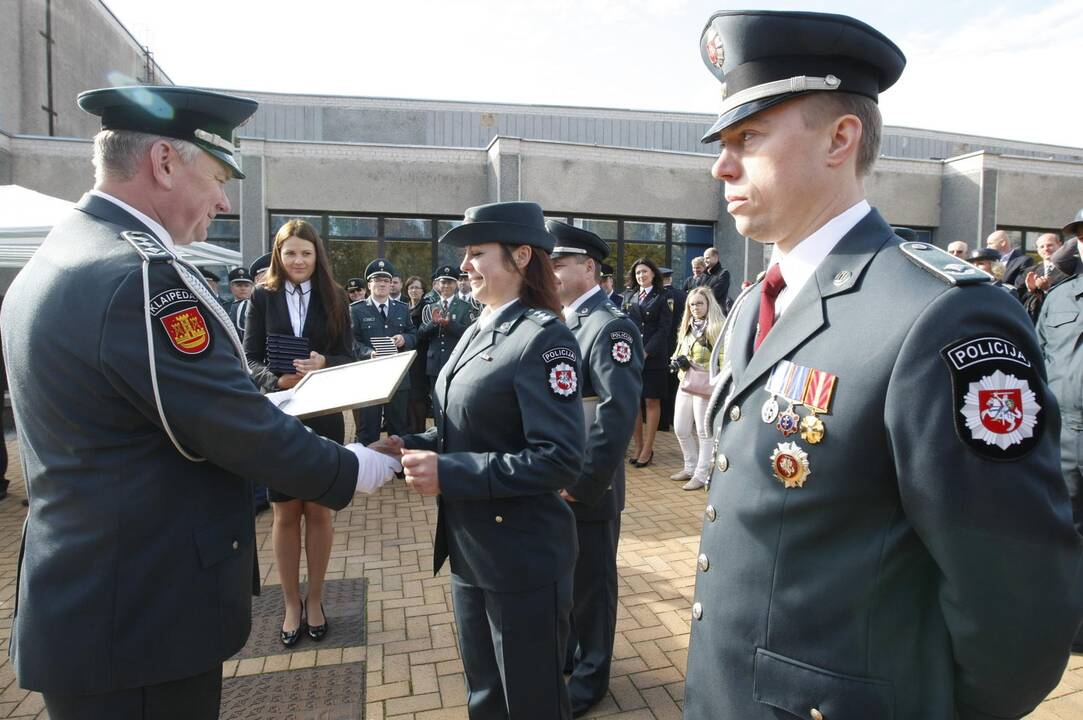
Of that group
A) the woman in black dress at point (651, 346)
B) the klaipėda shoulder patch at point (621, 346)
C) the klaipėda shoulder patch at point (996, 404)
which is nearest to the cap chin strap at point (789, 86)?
the klaipėda shoulder patch at point (996, 404)

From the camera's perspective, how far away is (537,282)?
245cm

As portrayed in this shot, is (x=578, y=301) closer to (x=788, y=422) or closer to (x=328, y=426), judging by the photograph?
(x=328, y=426)

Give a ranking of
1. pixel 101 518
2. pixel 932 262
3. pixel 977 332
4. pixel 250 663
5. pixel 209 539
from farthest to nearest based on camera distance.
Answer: pixel 250 663 < pixel 209 539 < pixel 101 518 < pixel 932 262 < pixel 977 332

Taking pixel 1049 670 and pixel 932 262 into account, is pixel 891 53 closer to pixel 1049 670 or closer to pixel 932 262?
pixel 932 262

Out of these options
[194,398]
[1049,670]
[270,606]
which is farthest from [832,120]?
[270,606]

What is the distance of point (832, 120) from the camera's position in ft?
4.21

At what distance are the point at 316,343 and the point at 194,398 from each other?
258 cm

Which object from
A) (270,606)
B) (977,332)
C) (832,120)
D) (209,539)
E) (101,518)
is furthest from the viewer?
(270,606)

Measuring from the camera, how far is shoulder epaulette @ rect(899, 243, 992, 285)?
3.56 feet

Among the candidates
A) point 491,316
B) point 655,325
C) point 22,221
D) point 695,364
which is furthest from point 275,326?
point 655,325

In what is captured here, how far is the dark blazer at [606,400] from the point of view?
9.01 ft

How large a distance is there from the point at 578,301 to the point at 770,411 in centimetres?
224

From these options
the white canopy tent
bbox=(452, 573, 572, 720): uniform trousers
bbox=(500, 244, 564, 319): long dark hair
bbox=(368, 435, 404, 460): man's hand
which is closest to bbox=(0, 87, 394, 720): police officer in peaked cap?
bbox=(368, 435, 404, 460): man's hand

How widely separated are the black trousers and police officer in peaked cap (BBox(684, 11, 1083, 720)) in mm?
1294
